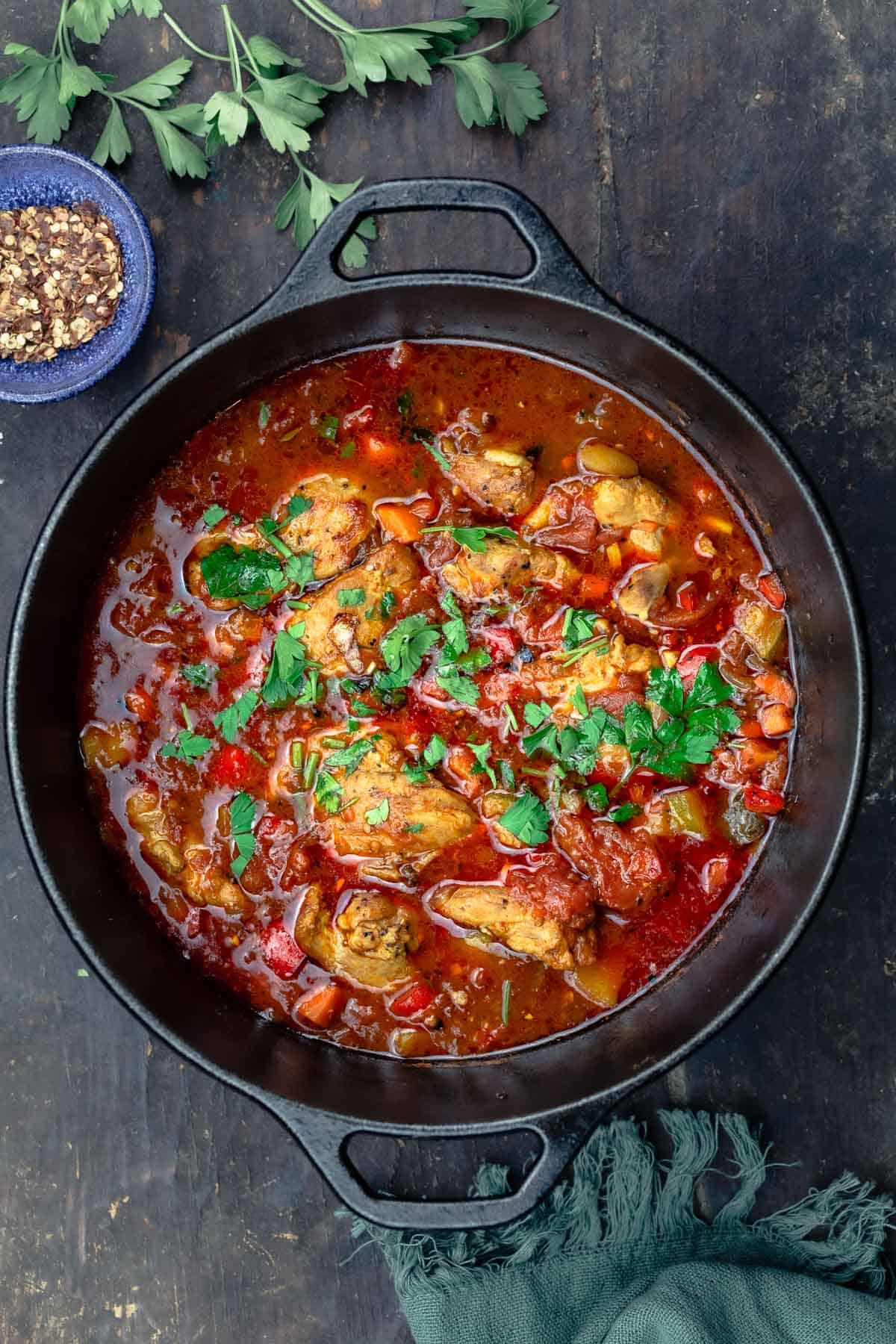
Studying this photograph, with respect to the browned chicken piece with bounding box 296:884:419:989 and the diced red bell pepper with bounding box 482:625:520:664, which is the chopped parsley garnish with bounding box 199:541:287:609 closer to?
the diced red bell pepper with bounding box 482:625:520:664

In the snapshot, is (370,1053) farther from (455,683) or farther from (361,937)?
(455,683)

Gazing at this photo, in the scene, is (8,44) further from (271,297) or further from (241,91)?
(271,297)

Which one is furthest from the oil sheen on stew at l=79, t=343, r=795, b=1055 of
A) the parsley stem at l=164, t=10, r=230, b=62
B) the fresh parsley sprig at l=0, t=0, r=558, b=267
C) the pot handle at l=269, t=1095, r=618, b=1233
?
the parsley stem at l=164, t=10, r=230, b=62

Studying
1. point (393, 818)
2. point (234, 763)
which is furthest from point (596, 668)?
point (234, 763)

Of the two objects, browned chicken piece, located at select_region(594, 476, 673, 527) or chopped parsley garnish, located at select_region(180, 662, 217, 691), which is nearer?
browned chicken piece, located at select_region(594, 476, 673, 527)

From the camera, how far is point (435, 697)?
12.1 feet

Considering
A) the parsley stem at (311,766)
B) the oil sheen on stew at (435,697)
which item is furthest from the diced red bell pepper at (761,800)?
the parsley stem at (311,766)

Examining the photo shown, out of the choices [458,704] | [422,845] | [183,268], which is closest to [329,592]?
[458,704]

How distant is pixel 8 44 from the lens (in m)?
3.75

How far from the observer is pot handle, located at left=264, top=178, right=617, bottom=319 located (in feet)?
10.5

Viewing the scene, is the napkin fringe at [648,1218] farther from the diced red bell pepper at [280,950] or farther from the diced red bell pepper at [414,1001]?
the diced red bell pepper at [280,950]

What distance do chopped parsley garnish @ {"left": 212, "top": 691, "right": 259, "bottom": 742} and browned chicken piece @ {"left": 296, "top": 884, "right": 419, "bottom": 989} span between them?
0.58m

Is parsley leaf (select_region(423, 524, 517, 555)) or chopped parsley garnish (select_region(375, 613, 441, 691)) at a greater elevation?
parsley leaf (select_region(423, 524, 517, 555))

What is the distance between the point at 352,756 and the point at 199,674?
562 mm
